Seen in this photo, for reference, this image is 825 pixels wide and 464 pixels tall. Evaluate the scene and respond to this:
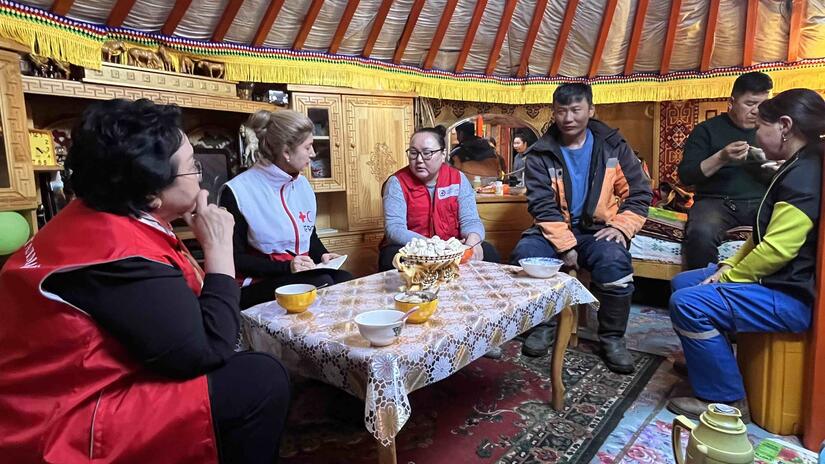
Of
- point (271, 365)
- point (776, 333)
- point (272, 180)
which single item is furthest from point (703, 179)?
point (271, 365)

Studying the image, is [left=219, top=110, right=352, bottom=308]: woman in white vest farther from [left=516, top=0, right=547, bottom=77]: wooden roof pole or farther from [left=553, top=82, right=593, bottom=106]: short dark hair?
[left=516, top=0, right=547, bottom=77]: wooden roof pole

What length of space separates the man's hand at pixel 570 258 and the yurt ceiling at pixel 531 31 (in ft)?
7.65

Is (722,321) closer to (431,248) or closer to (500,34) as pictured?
(431,248)

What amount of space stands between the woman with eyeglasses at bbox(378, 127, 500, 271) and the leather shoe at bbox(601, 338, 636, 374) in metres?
0.73

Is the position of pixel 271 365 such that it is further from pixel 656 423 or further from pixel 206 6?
pixel 206 6

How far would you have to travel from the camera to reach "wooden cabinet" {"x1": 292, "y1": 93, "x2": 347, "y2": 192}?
360 cm

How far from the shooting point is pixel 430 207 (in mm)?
2727

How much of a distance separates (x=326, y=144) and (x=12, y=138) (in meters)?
1.93

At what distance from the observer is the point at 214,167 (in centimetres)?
326

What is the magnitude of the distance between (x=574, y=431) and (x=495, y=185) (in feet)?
8.60

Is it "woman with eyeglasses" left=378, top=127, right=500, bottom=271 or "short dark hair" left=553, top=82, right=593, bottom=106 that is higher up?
"short dark hair" left=553, top=82, right=593, bottom=106

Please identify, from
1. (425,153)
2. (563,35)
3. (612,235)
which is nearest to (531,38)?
(563,35)

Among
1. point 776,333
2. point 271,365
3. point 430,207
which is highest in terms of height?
point 430,207

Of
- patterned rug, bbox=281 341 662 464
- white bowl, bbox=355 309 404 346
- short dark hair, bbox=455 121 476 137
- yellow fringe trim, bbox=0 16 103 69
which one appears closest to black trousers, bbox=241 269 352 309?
patterned rug, bbox=281 341 662 464
